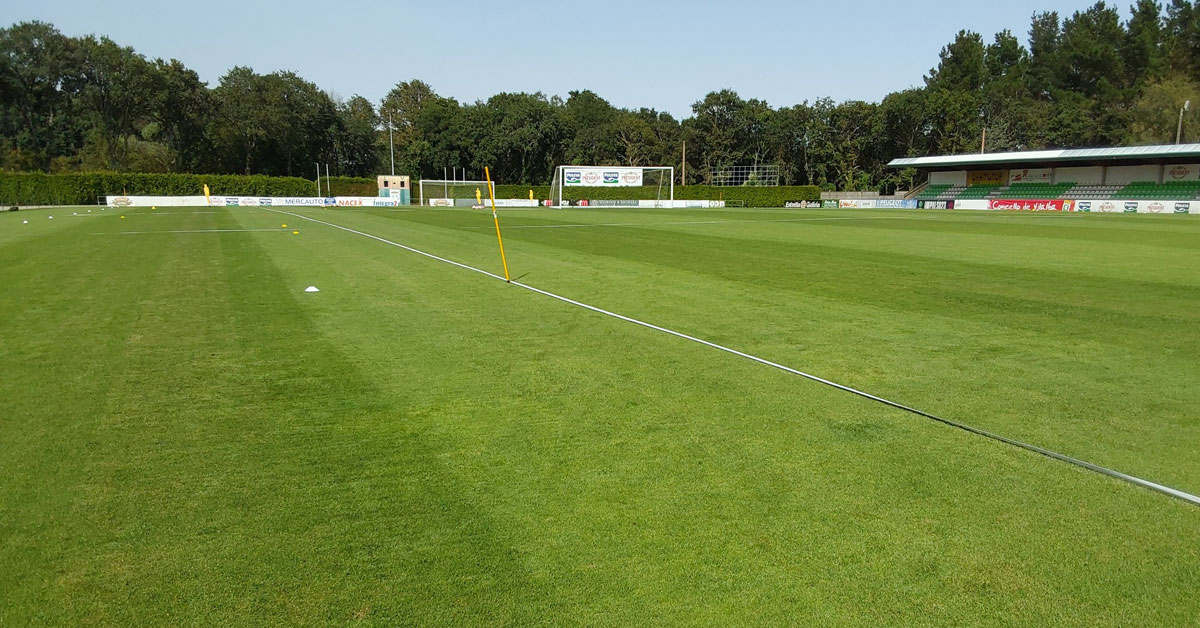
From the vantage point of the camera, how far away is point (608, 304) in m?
9.89

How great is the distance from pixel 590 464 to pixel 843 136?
94882 mm

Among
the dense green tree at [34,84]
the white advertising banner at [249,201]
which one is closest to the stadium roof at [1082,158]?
the white advertising banner at [249,201]

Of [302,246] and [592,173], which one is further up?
[592,173]

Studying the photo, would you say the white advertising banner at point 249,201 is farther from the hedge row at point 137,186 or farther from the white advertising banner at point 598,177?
the white advertising banner at point 598,177

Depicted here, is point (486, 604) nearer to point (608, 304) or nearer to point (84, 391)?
point (84, 391)

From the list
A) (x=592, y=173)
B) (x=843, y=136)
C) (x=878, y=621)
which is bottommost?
(x=878, y=621)

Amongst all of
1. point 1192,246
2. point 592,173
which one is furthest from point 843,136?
point 1192,246

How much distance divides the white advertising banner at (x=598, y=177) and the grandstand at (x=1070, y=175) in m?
30.7

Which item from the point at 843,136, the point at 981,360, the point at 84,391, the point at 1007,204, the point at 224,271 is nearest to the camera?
the point at 84,391

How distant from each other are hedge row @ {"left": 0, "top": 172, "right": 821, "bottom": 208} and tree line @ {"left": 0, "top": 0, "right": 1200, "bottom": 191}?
17.2 metres

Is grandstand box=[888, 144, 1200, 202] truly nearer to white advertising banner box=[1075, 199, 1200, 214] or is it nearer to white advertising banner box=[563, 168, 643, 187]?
white advertising banner box=[1075, 199, 1200, 214]

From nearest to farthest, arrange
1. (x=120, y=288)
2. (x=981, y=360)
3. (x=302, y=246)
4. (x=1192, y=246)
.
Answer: (x=981, y=360) < (x=120, y=288) < (x=302, y=246) < (x=1192, y=246)

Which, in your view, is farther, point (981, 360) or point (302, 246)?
point (302, 246)

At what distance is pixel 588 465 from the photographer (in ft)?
13.4
